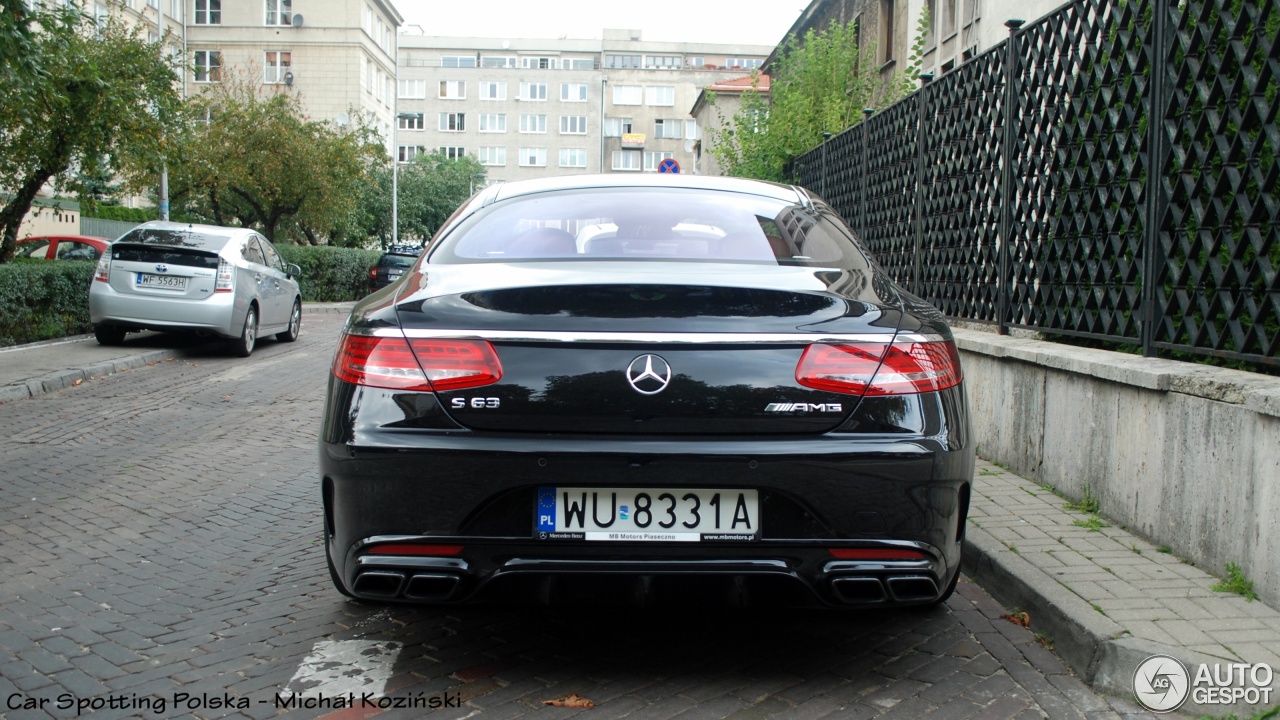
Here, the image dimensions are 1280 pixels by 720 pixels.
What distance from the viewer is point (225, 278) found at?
14.5 metres

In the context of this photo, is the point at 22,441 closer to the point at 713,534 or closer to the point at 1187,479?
the point at 713,534

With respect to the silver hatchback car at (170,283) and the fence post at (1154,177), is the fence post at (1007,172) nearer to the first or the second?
the fence post at (1154,177)

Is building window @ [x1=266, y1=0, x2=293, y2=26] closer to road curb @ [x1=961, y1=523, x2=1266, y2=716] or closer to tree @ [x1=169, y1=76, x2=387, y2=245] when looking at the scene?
tree @ [x1=169, y1=76, x2=387, y2=245]

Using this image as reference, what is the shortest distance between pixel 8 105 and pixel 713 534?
13773mm

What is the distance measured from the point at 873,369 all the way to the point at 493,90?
10344 centimetres

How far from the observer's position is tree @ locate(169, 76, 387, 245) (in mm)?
31016

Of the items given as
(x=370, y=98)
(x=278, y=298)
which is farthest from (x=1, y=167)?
(x=370, y=98)

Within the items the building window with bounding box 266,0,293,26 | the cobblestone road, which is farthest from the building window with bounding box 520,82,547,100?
the cobblestone road

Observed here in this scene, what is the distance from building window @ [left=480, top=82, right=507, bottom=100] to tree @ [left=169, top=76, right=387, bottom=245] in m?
69.7

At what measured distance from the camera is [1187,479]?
15.4ft

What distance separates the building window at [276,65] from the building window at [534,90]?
4003 centimetres

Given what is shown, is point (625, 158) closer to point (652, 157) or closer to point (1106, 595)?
point (652, 157)

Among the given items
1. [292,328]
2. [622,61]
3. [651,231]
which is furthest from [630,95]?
[651,231]

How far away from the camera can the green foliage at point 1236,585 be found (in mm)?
4222
